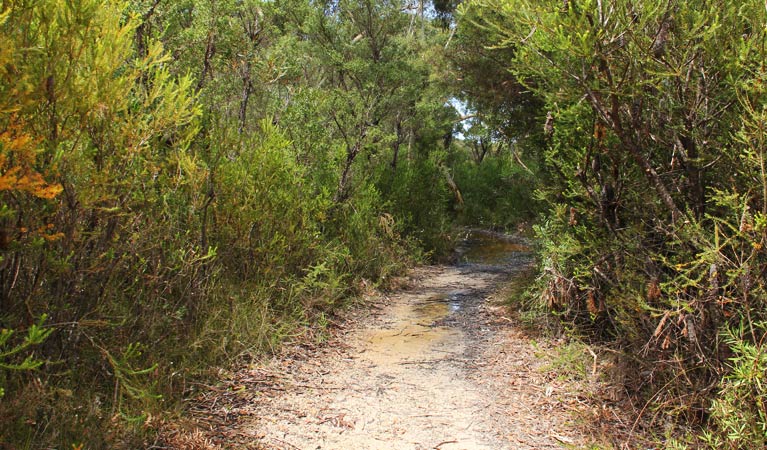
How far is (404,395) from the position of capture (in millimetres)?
4059

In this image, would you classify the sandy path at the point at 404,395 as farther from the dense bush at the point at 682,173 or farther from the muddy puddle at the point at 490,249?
the muddy puddle at the point at 490,249

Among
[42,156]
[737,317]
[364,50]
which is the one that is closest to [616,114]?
[737,317]

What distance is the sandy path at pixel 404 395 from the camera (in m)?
3.40

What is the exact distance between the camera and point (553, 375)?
4.48 m

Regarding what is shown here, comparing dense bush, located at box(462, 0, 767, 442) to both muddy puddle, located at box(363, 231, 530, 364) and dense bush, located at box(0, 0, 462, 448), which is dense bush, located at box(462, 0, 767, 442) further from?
dense bush, located at box(0, 0, 462, 448)

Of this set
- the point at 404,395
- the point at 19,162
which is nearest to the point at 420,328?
the point at 404,395

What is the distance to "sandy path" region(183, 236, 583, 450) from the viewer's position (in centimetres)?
340

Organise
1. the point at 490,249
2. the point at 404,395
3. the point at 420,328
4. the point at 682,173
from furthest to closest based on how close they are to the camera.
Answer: the point at 490,249 < the point at 420,328 < the point at 404,395 < the point at 682,173

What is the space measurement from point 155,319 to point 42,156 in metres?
1.41

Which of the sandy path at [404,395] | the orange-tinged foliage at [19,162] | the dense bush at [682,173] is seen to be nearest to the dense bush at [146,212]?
the orange-tinged foliage at [19,162]

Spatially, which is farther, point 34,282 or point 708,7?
point 708,7

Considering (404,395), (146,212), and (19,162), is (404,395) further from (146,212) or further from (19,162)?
(19,162)

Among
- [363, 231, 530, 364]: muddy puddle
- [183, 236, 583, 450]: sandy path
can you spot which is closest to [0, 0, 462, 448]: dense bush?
[183, 236, 583, 450]: sandy path

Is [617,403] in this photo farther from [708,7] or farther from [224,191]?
[224,191]
